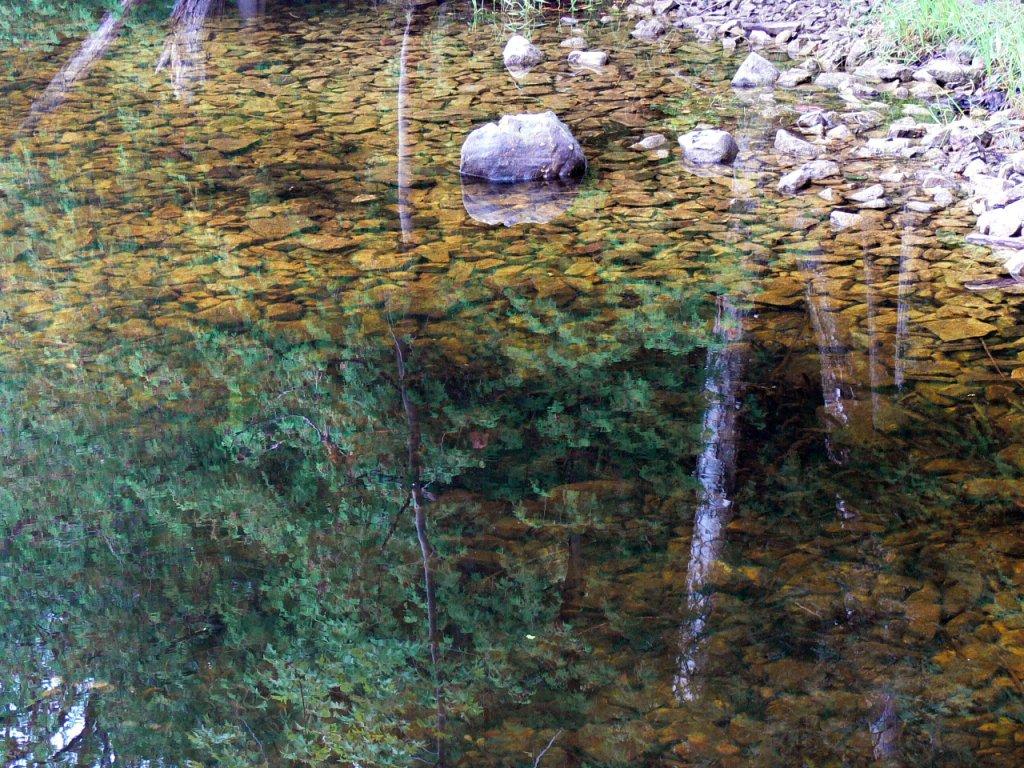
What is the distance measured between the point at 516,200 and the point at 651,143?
0.95m

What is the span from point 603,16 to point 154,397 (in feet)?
19.3

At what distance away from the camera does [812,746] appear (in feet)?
6.89

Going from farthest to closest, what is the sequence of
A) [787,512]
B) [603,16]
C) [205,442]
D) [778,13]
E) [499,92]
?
[603,16], [778,13], [499,92], [205,442], [787,512]

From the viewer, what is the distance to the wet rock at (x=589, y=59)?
22.4 ft

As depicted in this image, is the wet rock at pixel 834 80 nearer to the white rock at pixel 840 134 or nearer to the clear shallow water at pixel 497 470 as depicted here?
the white rock at pixel 840 134

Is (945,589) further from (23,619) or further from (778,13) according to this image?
(778,13)

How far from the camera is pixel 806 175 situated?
4.80 m

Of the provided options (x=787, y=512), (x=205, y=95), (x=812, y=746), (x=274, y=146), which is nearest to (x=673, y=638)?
(x=812, y=746)

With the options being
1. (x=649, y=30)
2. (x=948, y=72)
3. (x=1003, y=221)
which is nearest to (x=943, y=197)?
(x=1003, y=221)

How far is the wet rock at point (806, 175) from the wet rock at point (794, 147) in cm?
20

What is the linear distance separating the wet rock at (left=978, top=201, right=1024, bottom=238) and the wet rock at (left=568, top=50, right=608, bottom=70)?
3187 millimetres

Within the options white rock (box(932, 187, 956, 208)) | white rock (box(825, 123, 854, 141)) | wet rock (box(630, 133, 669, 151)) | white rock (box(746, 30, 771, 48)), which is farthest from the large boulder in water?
white rock (box(746, 30, 771, 48))

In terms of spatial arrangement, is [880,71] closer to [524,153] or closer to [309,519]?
[524,153]

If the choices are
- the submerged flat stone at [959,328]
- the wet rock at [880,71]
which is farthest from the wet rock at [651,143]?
the submerged flat stone at [959,328]
